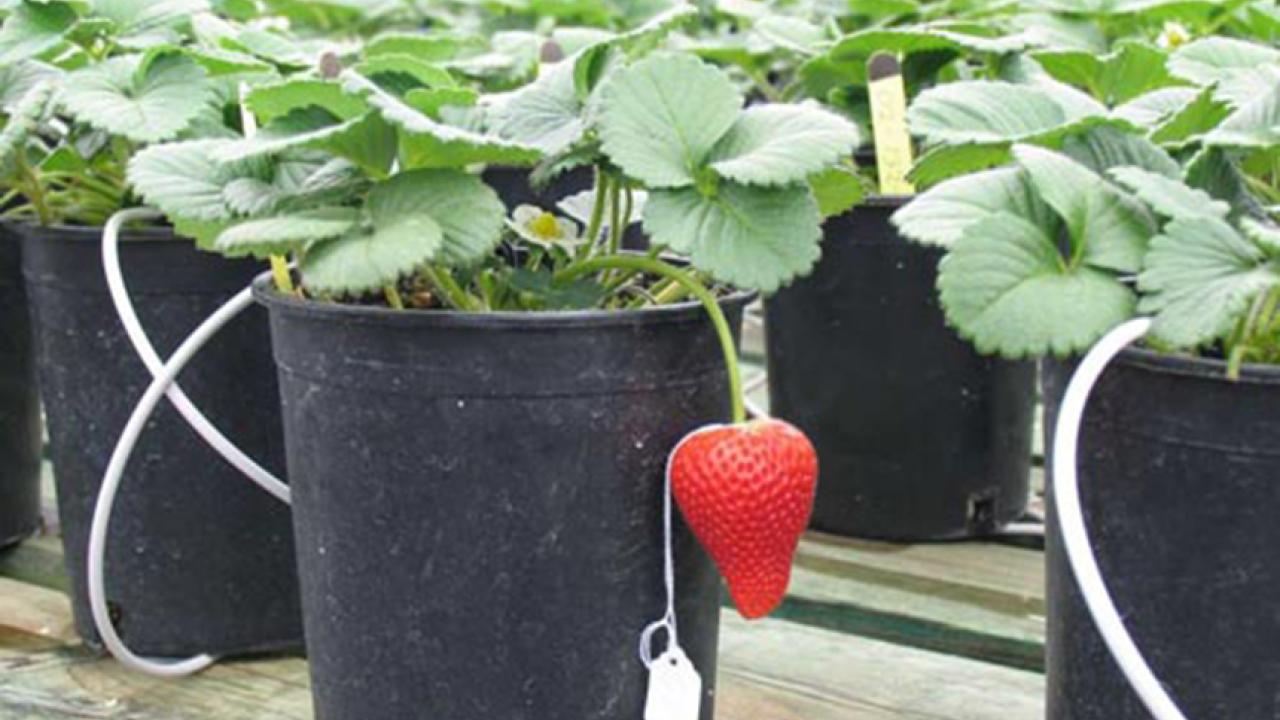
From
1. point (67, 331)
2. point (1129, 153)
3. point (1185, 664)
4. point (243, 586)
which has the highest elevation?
point (1129, 153)

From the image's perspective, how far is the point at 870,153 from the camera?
198 cm

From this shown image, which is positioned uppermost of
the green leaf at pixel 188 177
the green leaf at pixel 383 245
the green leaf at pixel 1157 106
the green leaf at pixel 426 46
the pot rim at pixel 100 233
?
the green leaf at pixel 426 46

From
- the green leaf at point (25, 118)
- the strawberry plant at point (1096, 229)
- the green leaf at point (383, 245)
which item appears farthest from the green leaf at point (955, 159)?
the green leaf at point (25, 118)

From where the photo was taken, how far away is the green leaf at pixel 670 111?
1.08 m

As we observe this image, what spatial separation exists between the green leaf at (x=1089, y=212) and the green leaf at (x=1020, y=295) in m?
0.01

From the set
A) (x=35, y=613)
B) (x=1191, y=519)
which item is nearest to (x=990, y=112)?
(x=1191, y=519)

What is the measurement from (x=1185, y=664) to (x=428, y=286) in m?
0.55

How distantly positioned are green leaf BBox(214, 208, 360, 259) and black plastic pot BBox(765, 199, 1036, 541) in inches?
32.9

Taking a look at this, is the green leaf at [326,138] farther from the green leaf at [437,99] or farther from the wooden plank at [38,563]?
the wooden plank at [38,563]

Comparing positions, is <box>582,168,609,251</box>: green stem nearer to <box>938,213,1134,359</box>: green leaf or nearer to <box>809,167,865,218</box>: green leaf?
<box>809,167,865,218</box>: green leaf

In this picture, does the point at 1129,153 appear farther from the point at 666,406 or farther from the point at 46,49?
the point at 46,49

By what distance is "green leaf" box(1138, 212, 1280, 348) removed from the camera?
93cm

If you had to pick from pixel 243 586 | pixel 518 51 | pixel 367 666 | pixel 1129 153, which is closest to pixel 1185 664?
pixel 1129 153

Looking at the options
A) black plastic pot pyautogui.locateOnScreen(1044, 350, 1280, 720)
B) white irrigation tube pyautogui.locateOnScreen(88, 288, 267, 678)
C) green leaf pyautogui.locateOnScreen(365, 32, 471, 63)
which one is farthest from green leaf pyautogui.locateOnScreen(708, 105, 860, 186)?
green leaf pyautogui.locateOnScreen(365, 32, 471, 63)
